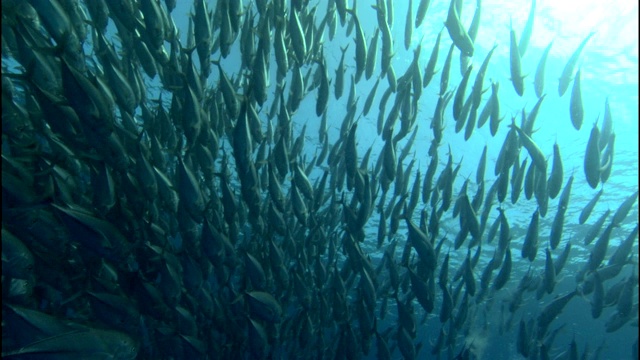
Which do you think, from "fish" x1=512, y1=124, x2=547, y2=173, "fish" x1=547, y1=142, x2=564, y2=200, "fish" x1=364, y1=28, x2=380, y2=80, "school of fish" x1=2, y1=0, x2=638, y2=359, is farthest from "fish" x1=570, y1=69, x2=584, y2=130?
"fish" x1=364, y1=28, x2=380, y2=80

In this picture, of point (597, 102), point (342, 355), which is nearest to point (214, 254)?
point (342, 355)

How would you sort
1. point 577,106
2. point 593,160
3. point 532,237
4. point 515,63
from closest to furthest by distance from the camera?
1. point 593,160
2. point 577,106
3. point 515,63
4. point 532,237

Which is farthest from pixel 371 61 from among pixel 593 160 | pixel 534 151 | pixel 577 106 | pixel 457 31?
pixel 593 160

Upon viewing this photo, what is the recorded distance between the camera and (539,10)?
9742 millimetres

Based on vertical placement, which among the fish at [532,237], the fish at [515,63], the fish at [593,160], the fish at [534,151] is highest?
the fish at [515,63]

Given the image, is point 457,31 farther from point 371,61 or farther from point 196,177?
point 196,177

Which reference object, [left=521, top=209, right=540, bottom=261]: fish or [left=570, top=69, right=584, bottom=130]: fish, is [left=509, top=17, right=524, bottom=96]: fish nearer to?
[left=570, top=69, right=584, bottom=130]: fish

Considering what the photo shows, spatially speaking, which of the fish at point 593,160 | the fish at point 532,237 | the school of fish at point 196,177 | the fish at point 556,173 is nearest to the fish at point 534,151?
the school of fish at point 196,177

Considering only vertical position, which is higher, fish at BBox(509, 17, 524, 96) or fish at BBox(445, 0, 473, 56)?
fish at BBox(445, 0, 473, 56)

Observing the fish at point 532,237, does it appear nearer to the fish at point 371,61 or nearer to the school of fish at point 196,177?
the school of fish at point 196,177

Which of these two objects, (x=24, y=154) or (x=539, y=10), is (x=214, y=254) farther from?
(x=539, y=10)

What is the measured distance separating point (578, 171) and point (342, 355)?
11.9 metres

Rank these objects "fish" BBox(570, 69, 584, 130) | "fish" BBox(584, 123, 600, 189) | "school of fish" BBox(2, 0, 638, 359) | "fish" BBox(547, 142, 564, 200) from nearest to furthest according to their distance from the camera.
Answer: "school of fish" BBox(2, 0, 638, 359) < "fish" BBox(584, 123, 600, 189) < "fish" BBox(570, 69, 584, 130) < "fish" BBox(547, 142, 564, 200)

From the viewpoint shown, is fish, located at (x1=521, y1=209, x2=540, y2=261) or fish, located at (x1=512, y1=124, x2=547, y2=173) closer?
fish, located at (x1=512, y1=124, x2=547, y2=173)
